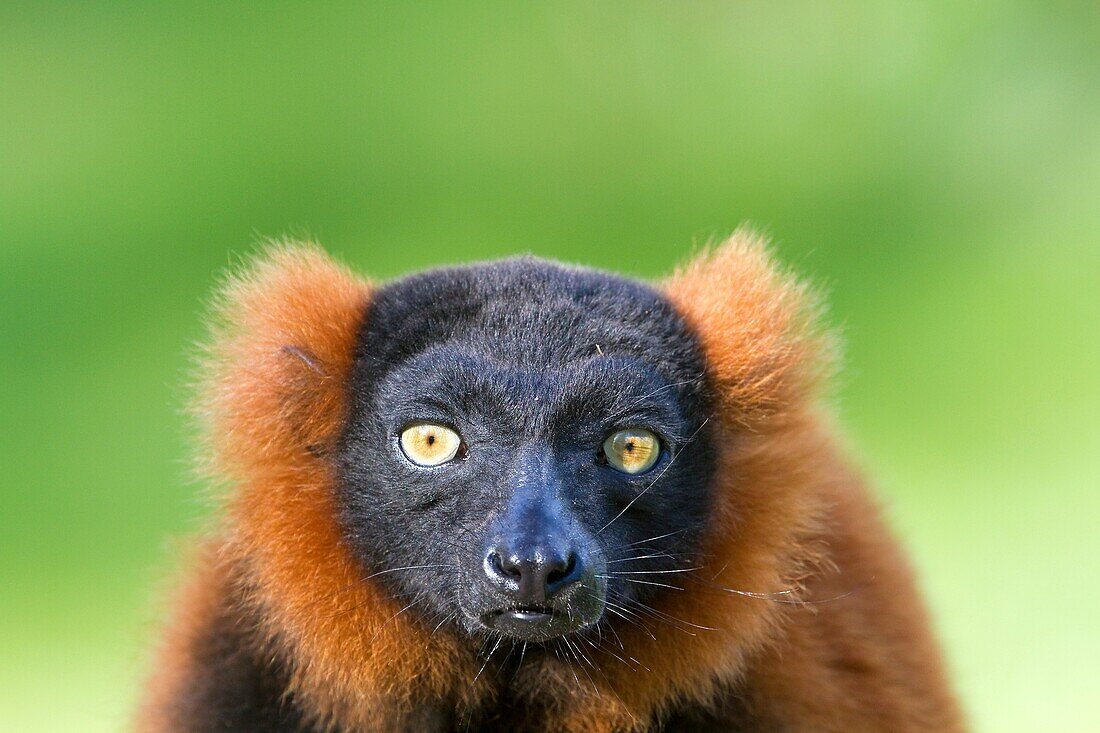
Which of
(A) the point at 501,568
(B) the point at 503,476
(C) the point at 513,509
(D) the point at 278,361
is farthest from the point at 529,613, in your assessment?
(D) the point at 278,361

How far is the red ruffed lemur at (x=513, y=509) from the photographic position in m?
4.15

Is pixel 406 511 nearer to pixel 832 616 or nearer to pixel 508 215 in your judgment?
pixel 832 616

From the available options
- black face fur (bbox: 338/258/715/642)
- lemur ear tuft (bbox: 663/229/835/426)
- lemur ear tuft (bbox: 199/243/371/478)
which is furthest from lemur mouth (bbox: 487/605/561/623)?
lemur ear tuft (bbox: 663/229/835/426)

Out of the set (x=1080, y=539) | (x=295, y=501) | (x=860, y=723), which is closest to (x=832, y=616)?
(x=860, y=723)

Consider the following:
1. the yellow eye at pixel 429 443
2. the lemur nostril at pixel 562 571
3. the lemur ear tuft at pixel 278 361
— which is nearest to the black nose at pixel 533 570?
the lemur nostril at pixel 562 571

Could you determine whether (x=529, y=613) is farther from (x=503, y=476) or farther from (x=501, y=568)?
(x=503, y=476)

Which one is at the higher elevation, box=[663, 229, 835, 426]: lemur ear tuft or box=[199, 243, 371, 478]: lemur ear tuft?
box=[663, 229, 835, 426]: lemur ear tuft

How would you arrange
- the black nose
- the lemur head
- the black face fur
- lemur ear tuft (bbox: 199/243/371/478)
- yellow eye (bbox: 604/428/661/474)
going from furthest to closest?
lemur ear tuft (bbox: 199/243/371/478) → yellow eye (bbox: 604/428/661/474) → the lemur head → the black face fur → the black nose

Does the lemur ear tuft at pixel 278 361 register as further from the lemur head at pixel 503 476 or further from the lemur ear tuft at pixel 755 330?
the lemur ear tuft at pixel 755 330

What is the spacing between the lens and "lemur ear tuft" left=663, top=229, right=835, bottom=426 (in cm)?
454

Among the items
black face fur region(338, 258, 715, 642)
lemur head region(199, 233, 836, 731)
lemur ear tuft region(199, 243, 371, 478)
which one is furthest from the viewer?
lemur ear tuft region(199, 243, 371, 478)

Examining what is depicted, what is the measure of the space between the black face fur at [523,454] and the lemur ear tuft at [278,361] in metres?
0.08

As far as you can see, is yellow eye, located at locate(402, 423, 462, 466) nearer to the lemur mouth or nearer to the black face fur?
the black face fur

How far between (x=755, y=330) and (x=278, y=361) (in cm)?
143
